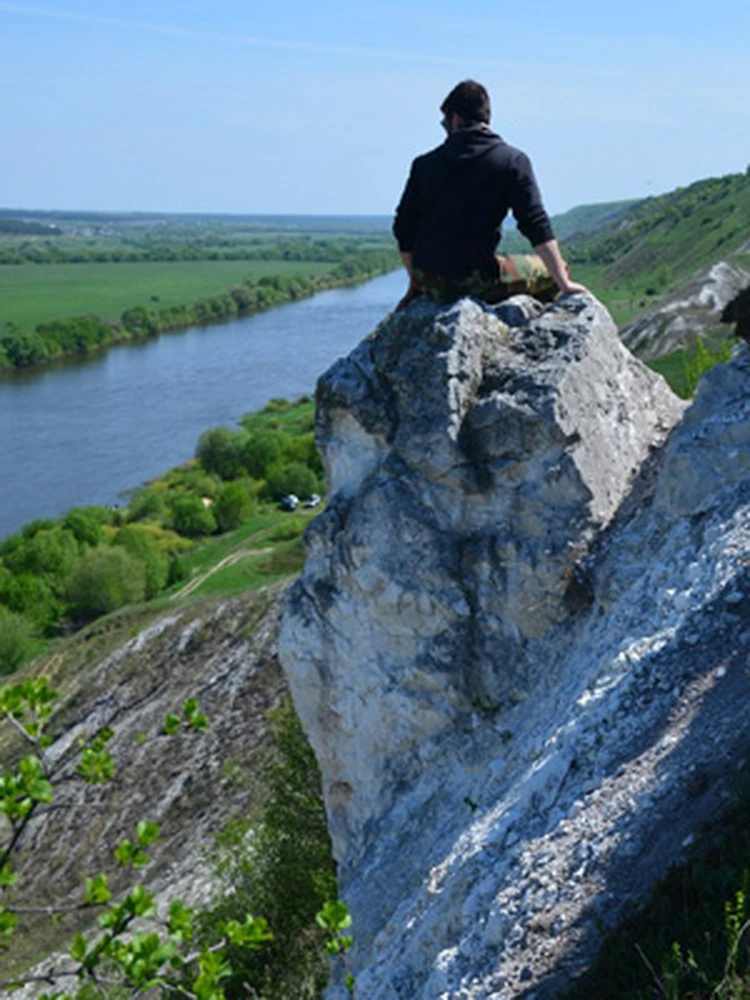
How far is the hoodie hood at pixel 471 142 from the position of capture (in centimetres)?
720

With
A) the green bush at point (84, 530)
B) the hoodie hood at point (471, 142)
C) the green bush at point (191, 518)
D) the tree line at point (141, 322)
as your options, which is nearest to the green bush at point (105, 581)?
the green bush at point (84, 530)

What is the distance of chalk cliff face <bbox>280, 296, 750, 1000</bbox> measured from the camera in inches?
227

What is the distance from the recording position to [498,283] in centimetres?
766

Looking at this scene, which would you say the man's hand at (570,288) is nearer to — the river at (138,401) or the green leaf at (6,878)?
the green leaf at (6,878)

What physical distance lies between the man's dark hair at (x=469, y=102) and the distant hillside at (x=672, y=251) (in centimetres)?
4736

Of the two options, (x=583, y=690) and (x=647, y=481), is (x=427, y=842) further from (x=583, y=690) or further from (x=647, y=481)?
(x=647, y=481)

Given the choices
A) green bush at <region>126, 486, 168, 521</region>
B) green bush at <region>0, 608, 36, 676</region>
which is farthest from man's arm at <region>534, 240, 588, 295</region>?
green bush at <region>126, 486, 168, 521</region>

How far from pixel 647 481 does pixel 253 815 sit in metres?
12.5

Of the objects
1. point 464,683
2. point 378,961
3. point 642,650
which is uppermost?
point 642,650

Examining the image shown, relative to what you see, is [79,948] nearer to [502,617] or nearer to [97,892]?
[97,892]

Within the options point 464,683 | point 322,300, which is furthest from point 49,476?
point 322,300

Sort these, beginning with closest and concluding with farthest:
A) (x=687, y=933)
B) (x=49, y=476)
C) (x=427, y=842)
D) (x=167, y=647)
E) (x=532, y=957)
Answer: (x=687, y=933)
(x=532, y=957)
(x=427, y=842)
(x=167, y=647)
(x=49, y=476)

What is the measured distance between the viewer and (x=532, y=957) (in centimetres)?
511

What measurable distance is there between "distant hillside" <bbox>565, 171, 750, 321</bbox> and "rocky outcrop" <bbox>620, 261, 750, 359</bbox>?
6.88 meters
